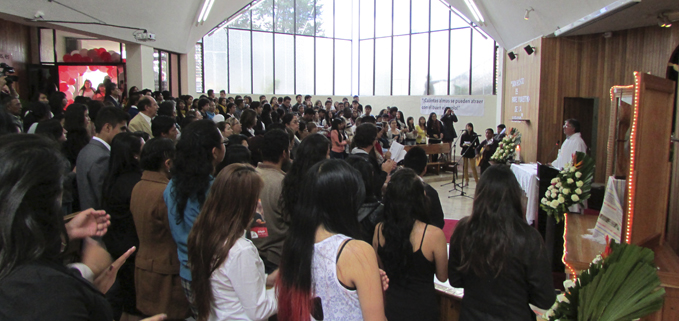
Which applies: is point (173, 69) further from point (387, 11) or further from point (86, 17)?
point (387, 11)

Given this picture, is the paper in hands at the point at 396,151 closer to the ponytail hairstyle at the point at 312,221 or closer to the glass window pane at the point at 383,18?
the ponytail hairstyle at the point at 312,221

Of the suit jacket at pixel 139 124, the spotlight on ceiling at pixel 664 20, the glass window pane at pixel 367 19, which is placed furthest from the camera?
the glass window pane at pixel 367 19

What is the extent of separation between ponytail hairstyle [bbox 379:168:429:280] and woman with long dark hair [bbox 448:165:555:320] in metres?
0.26

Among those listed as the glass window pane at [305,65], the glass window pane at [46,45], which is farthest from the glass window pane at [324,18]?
the glass window pane at [46,45]

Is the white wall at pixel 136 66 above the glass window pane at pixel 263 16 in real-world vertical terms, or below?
below

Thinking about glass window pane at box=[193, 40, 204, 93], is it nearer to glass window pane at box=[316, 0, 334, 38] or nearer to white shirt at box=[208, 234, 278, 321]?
glass window pane at box=[316, 0, 334, 38]

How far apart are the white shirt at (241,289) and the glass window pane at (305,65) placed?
62.6 ft

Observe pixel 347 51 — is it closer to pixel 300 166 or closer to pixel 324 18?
pixel 324 18

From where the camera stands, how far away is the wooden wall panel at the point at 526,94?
32.6 feet

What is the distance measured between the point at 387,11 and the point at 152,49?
A: 39.7ft

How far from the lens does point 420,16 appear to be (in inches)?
768

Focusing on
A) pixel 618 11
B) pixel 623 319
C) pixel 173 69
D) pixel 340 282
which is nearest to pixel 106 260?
pixel 340 282

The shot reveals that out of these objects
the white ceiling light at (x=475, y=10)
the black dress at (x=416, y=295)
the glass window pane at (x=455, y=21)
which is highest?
the glass window pane at (x=455, y=21)

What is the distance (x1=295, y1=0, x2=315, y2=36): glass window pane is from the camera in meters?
20.4
